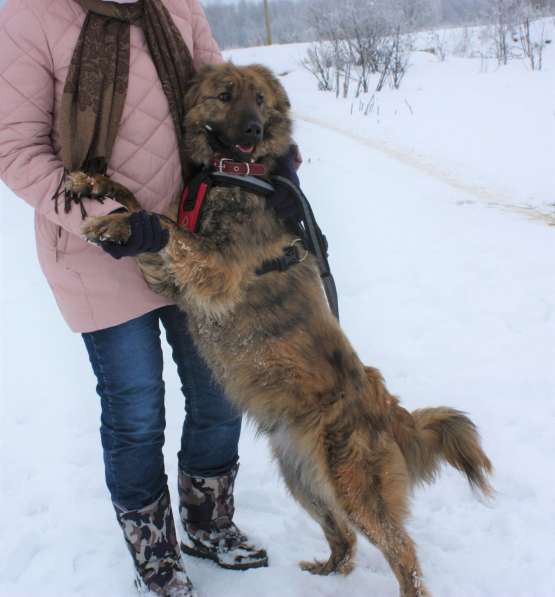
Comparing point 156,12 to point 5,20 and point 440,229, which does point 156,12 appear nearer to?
point 5,20

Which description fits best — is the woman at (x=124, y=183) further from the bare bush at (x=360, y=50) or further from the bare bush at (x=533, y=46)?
the bare bush at (x=533, y=46)

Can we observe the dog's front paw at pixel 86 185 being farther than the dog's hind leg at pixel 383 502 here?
No

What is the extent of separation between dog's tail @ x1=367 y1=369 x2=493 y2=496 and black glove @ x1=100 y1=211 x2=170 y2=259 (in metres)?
0.92

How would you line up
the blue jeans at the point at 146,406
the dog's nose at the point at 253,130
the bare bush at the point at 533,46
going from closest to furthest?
the blue jeans at the point at 146,406 < the dog's nose at the point at 253,130 < the bare bush at the point at 533,46

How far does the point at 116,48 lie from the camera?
5.68ft

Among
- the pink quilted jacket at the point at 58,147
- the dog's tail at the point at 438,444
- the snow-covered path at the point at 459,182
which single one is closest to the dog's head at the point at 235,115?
the pink quilted jacket at the point at 58,147

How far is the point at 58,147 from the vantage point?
1.77 meters

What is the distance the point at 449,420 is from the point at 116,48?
1.61 m

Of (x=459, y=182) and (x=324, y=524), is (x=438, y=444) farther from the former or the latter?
(x=459, y=182)

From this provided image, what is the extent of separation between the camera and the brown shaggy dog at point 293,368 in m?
2.01

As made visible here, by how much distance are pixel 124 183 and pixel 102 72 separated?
326 millimetres

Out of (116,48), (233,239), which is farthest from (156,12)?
(233,239)

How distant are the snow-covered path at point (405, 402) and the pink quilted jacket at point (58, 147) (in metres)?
1.12

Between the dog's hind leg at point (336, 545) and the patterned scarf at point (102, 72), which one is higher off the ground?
the patterned scarf at point (102, 72)
